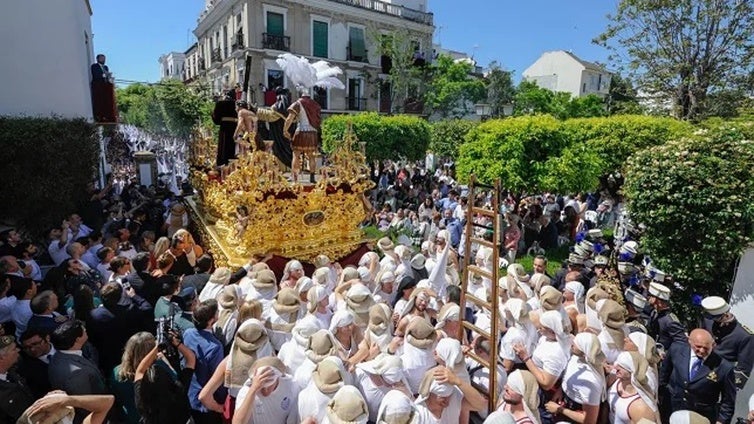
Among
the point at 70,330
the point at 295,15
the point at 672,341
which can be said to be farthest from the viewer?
the point at 295,15

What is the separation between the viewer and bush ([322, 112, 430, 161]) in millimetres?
19625

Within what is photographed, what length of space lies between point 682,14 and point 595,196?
860 centimetres

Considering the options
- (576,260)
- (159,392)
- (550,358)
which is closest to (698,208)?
(576,260)

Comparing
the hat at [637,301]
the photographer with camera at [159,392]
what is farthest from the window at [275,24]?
the photographer with camera at [159,392]

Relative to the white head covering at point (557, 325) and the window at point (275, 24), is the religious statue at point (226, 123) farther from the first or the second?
the window at point (275, 24)

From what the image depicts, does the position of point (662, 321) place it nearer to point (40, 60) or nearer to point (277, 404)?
point (277, 404)

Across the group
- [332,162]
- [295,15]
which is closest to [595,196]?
[332,162]

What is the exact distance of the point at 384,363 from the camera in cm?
307

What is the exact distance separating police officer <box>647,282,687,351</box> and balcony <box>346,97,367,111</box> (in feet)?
94.3

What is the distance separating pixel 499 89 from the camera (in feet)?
117

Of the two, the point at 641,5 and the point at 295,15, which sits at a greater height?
the point at 295,15


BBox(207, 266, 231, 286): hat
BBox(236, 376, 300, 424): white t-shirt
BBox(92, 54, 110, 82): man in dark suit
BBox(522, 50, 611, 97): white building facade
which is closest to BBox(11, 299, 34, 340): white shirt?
BBox(207, 266, 231, 286): hat

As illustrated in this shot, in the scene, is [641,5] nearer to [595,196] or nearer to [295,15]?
[595,196]

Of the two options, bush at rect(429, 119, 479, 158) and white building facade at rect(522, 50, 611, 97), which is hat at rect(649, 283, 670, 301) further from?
white building facade at rect(522, 50, 611, 97)
